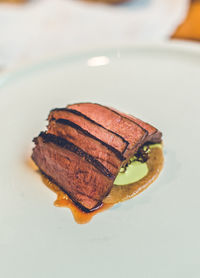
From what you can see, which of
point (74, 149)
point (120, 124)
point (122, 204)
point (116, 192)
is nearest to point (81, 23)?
→ point (120, 124)

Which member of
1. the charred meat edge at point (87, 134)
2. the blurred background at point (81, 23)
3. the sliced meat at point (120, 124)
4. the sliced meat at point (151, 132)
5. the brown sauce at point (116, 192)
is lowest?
the brown sauce at point (116, 192)

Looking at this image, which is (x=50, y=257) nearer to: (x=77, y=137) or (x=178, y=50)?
(x=77, y=137)

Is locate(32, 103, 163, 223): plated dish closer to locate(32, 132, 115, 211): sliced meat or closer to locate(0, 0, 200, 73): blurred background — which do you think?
locate(32, 132, 115, 211): sliced meat

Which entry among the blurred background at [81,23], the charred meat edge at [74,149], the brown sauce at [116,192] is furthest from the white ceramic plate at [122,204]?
the blurred background at [81,23]

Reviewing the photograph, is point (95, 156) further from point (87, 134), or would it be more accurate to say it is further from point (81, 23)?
point (81, 23)

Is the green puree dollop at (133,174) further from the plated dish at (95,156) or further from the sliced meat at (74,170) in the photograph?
the sliced meat at (74,170)

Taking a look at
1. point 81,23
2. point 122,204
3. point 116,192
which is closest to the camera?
point 122,204

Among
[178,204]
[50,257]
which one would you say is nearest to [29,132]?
[50,257]
